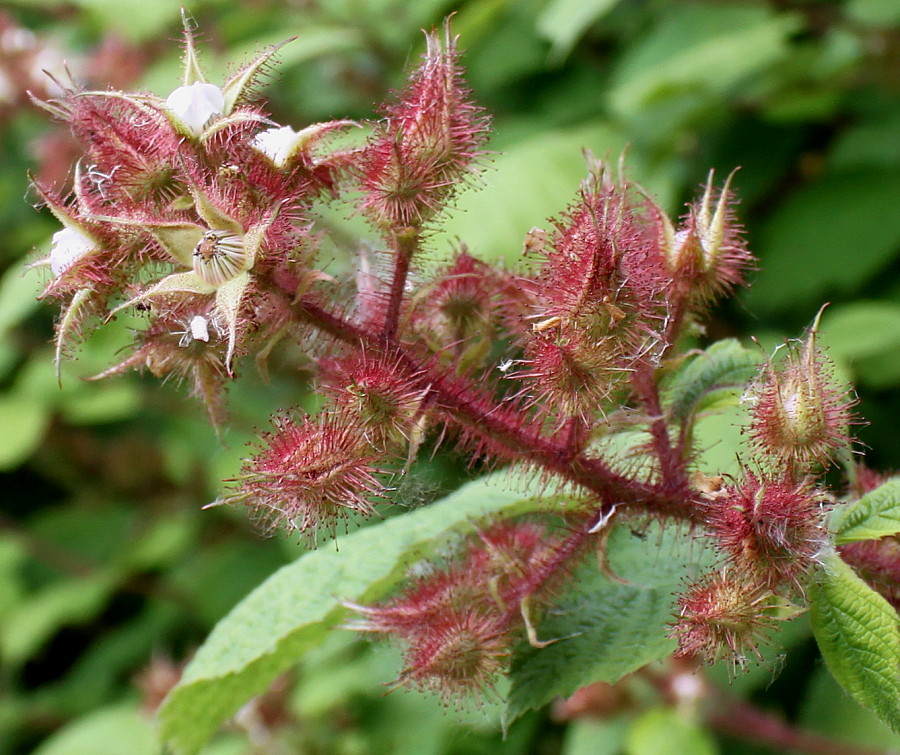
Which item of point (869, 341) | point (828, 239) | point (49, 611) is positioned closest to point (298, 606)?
point (869, 341)

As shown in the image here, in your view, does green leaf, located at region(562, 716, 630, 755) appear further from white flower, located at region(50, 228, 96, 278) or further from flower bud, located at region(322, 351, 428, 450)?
white flower, located at region(50, 228, 96, 278)

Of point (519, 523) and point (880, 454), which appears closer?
point (519, 523)

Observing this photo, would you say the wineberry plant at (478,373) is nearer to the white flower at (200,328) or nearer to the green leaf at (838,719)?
the white flower at (200,328)

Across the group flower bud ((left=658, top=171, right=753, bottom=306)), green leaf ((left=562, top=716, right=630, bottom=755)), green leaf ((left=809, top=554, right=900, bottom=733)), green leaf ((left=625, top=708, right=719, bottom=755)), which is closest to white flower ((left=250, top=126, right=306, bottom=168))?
flower bud ((left=658, top=171, right=753, bottom=306))

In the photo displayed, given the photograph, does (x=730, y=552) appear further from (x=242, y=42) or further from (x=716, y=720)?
(x=242, y=42)

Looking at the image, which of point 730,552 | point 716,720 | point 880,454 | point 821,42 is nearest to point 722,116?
point 821,42

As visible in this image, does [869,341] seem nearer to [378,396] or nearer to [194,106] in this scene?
[378,396]
